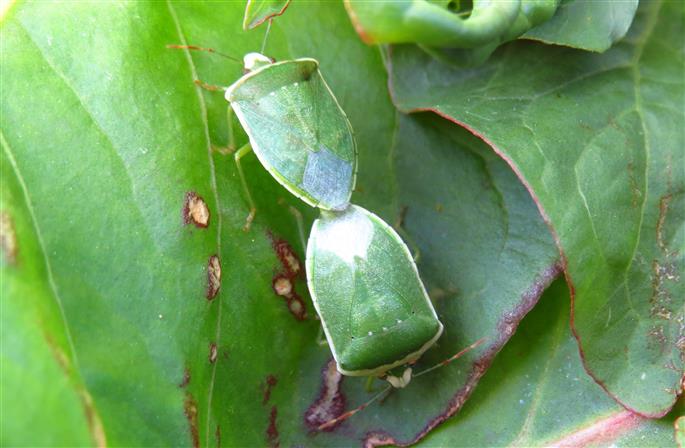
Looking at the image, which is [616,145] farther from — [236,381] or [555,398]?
[236,381]

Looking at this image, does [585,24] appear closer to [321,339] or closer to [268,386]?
[321,339]

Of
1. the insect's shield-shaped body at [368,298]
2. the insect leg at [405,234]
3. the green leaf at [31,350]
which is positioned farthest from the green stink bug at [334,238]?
the green leaf at [31,350]

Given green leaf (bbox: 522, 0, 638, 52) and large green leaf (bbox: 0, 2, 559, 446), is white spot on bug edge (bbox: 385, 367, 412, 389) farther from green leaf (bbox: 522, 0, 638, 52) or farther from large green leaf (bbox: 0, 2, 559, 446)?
green leaf (bbox: 522, 0, 638, 52)

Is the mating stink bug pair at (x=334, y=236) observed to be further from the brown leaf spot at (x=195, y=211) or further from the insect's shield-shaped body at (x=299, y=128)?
the brown leaf spot at (x=195, y=211)

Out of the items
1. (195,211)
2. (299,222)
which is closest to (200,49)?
(195,211)

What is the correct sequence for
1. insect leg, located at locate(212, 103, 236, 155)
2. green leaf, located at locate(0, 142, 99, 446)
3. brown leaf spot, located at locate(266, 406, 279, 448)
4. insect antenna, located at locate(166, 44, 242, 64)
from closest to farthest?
green leaf, located at locate(0, 142, 99, 446), insect antenna, located at locate(166, 44, 242, 64), insect leg, located at locate(212, 103, 236, 155), brown leaf spot, located at locate(266, 406, 279, 448)

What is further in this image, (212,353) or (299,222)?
(299,222)

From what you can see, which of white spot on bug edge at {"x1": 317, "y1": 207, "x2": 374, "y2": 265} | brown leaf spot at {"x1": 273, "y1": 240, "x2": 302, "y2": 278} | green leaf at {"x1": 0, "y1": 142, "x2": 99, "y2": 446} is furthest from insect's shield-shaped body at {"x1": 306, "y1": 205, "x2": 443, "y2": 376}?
green leaf at {"x1": 0, "y1": 142, "x2": 99, "y2": 446}
